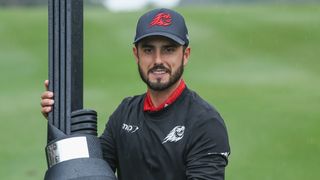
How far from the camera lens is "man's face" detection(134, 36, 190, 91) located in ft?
9.84

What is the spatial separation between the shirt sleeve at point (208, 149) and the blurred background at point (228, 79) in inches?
227

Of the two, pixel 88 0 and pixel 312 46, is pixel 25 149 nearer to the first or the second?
Result: pixel 312 46

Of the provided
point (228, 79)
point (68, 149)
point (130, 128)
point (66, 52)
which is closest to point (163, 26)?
point (130, 128)

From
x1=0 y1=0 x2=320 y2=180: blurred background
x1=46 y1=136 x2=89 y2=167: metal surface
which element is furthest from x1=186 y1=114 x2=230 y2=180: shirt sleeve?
x1=0 y1=0 x2=320 y2=180: blurred background

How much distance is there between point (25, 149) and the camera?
1042 cm

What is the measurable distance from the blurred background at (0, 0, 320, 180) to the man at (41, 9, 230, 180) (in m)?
5.64

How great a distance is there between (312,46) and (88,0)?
1141 inches

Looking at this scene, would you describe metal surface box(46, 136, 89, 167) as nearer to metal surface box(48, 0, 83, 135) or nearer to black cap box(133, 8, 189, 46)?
metal surface box(48, 0, 83, 135)

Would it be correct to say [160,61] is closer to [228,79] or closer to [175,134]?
[175,134]

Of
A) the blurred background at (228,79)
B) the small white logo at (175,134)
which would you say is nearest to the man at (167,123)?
the small white logo at (175,134)

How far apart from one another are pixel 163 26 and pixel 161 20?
0.08 meters

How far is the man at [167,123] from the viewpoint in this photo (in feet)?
9.96

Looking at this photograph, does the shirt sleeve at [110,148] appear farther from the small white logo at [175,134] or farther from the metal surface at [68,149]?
the metal surface at [68,149]

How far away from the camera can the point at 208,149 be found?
121 inches
